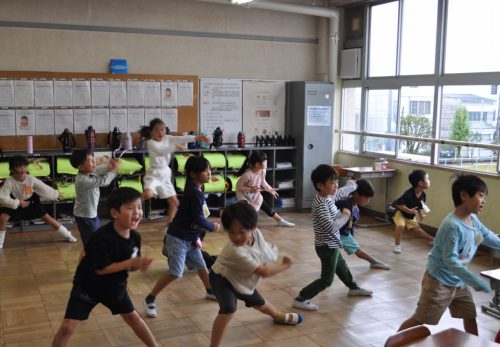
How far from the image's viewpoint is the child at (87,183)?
15.0 ft

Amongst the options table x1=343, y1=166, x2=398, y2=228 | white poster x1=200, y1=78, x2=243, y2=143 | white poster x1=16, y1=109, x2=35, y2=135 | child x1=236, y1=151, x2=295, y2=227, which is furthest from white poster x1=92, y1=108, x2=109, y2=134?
table x1=343, y1=166, x2=398, y2=228

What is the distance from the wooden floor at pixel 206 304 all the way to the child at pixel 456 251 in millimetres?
714

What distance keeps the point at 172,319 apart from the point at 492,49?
483 cm

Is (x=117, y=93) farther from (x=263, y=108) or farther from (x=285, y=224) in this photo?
(x=285, y=224)

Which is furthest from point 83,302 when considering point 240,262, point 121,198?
point 240,262

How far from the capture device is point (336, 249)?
4023 mm

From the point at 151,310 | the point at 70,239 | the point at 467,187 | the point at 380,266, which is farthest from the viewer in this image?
the point at 70,239

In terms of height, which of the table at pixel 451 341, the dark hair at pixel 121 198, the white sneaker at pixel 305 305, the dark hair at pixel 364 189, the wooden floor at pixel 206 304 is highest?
the dark hair at pixel 121 198

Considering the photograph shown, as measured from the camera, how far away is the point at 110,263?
2816mm

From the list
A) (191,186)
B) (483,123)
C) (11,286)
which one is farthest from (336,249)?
(483,123)

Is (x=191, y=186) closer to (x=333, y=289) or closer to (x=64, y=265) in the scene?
(x=333, y=289)

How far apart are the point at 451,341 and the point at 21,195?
5121 mm

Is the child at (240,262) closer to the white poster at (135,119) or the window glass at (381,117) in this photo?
the white poster at (135,119)

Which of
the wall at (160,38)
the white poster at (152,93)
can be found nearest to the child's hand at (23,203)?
the wall at (160,38)
